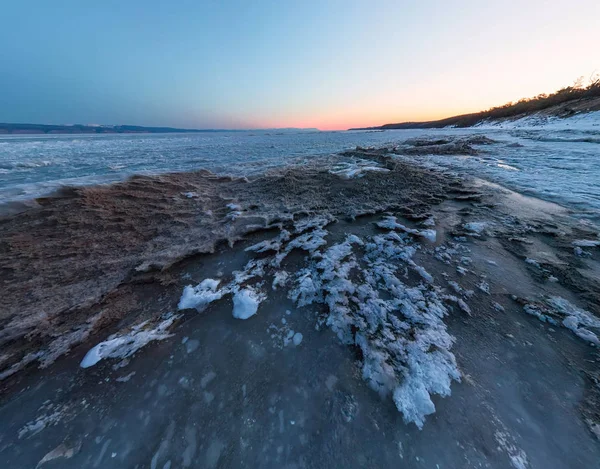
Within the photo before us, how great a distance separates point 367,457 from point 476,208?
534 cm

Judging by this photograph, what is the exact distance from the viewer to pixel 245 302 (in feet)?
8.76

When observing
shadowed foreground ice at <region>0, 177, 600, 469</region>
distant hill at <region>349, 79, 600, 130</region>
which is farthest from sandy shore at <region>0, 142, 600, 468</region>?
distant hill at <region>349, 79, 600, 130</region>

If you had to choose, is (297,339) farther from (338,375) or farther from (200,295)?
(200,295)

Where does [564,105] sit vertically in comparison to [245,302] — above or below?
above

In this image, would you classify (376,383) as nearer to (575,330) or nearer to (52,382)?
(575,330)

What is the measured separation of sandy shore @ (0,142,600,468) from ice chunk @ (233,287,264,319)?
0.08 feet

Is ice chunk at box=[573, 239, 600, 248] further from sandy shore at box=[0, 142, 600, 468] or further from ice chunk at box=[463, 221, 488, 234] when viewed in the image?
ice chunk at box=[463, 221, 488, 234]

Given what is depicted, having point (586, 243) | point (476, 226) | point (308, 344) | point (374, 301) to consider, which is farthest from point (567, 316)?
point (308, 344)

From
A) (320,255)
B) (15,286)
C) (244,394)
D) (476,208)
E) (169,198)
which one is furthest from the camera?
(169,198)

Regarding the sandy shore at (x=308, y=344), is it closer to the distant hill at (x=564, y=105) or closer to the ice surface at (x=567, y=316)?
the ice surface at (x=567, y=316)

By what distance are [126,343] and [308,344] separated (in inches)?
72.0

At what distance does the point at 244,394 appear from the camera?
5.98 ft

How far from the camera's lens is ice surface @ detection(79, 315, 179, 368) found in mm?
2107

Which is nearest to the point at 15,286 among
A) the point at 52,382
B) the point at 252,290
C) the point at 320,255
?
the point at 52,382
